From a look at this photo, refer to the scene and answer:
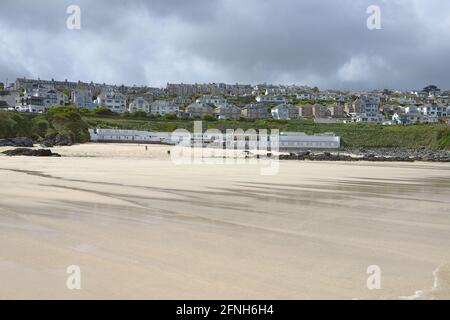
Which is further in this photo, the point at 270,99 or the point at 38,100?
the point at 270,99

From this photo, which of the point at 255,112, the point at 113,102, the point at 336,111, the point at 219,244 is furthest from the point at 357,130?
the point at 219,244

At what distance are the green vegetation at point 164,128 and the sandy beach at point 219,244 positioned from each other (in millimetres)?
40779

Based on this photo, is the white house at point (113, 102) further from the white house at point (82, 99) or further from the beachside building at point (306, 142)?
the beachside building at point (306, 142)

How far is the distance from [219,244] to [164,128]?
67.0 metres

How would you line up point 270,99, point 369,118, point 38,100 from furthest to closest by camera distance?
point 270,99
point 369,118
point 38,100

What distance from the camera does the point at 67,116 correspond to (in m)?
55.0

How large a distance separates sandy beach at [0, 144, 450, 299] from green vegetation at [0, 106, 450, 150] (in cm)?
4078

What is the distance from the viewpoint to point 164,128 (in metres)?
72.8

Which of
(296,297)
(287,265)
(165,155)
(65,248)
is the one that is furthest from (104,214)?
(165,155)

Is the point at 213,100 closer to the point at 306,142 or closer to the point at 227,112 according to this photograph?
the point at 227,112

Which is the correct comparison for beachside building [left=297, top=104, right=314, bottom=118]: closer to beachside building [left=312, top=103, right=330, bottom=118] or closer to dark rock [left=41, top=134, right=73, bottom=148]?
beachside building [left=312, top=103, right=330, bottom=118]

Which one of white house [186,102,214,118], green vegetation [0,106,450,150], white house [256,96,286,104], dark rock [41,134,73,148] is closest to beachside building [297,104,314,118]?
white house [256,96,286,104]

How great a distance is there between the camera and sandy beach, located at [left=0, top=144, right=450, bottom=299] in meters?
4.69

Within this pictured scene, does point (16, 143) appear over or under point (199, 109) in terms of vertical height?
under
